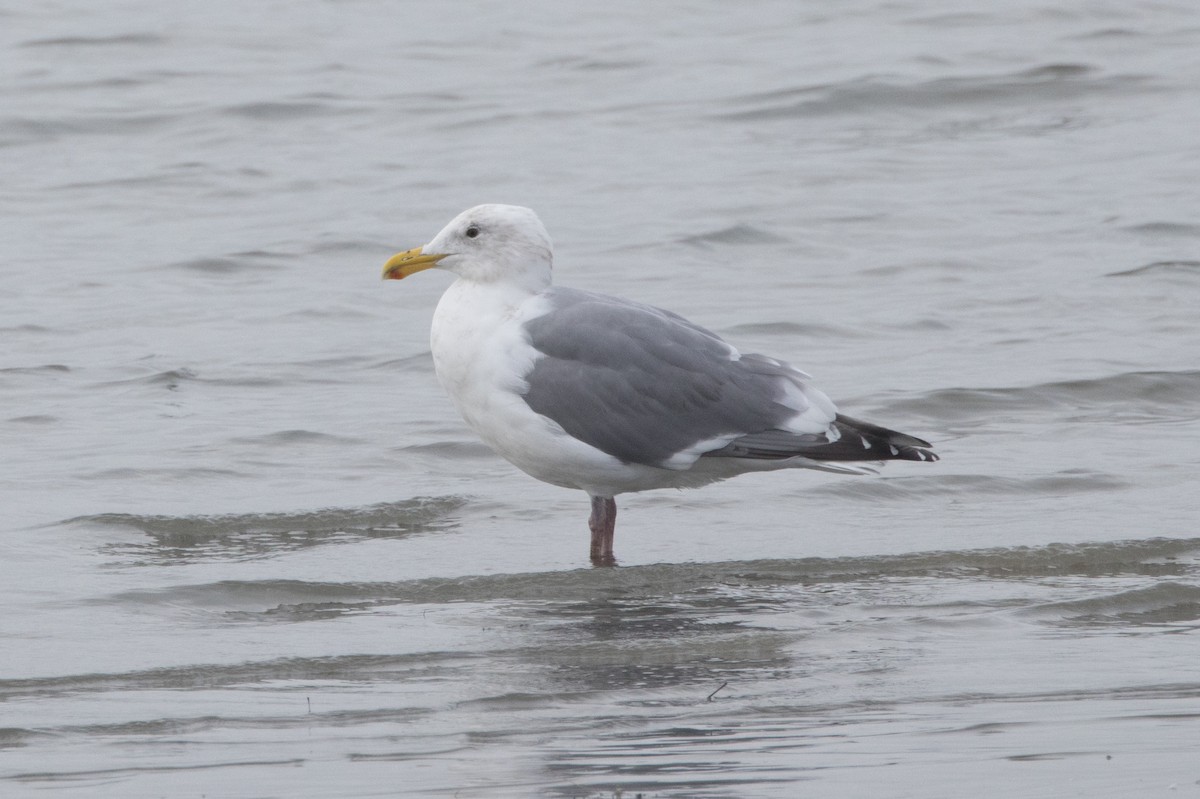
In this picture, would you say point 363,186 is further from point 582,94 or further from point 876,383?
point 876,383

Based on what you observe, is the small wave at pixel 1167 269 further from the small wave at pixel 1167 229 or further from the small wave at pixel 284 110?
the small wave at pixel 284 110

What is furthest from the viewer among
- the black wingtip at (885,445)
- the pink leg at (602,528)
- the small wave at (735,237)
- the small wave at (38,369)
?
the small wave at (735,237)

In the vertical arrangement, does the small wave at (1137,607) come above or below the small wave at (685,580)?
above

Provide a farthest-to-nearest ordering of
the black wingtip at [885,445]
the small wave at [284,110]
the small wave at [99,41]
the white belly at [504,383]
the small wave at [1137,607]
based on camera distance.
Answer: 1. the small wave at [99,41]
2. the small wave at [284,110]
3. the black wingtip at [885,445]
4. the white belly at [504,383]
5. the small wave at [1137,607]

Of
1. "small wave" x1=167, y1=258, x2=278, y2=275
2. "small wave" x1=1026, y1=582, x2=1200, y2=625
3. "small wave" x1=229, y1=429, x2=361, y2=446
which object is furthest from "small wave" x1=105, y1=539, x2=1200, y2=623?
"small wave" x1=167, y1=258, x2=278, y2=275

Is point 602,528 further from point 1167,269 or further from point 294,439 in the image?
point 1167,269

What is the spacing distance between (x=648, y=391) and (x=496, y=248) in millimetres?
735

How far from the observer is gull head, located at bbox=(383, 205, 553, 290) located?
6547 mm

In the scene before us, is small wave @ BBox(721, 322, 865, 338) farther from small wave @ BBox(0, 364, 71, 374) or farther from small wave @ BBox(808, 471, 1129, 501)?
small wave @ BBox(0, 364, 71, 374)

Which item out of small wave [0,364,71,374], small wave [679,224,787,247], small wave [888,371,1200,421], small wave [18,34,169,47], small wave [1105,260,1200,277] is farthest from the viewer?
small wave [18,34,169,47]

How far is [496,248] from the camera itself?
656 centimetres

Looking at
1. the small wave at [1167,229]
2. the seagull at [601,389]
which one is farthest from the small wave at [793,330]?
the seagull at [601,389]

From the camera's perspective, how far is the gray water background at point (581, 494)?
457 centimetres

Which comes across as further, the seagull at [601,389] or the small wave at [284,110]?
the small wave at [284,110]
